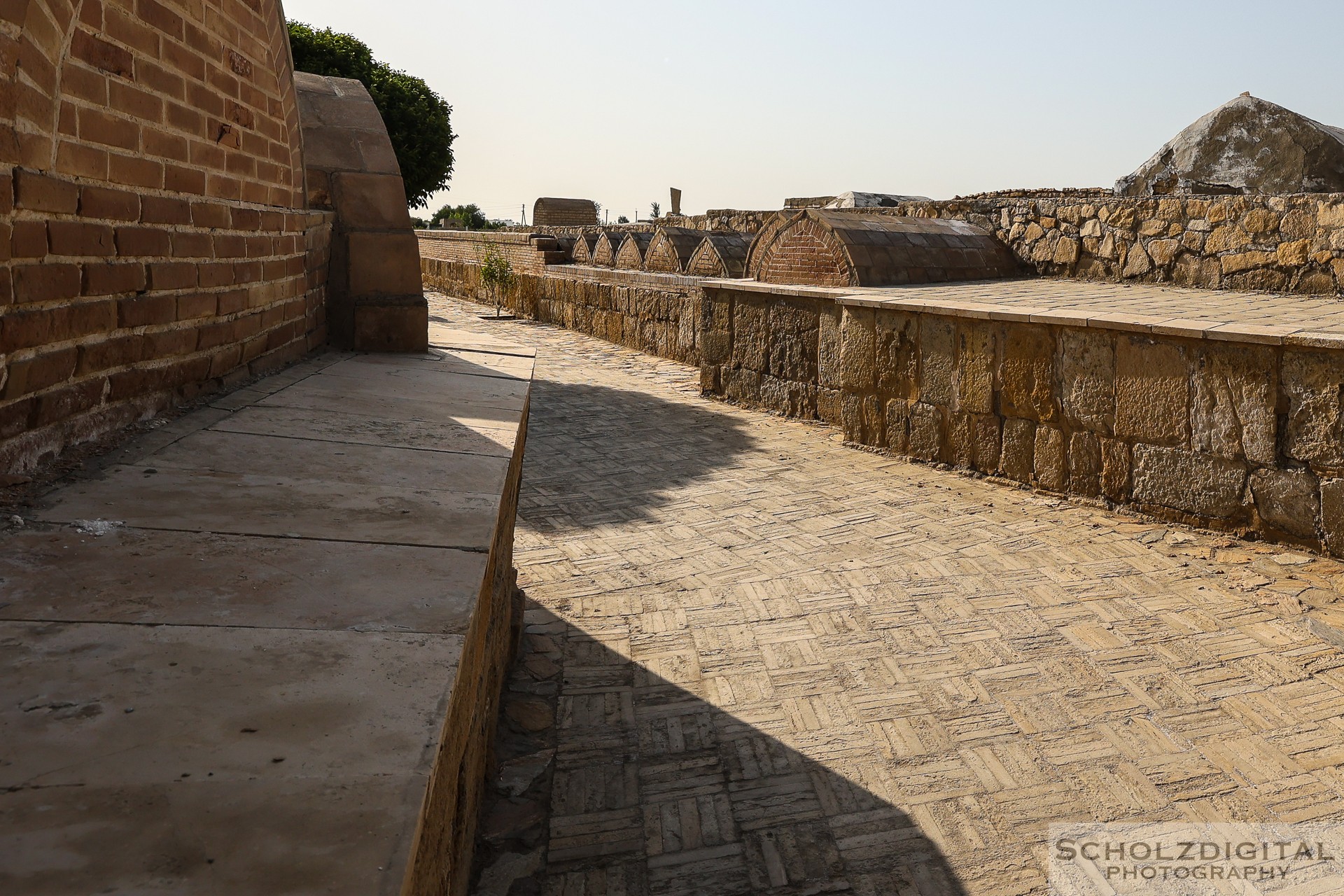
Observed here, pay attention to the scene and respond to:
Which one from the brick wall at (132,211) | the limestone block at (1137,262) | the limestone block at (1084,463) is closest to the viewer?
the brick wall at (132,211)

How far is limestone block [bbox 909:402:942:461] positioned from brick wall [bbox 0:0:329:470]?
431cm

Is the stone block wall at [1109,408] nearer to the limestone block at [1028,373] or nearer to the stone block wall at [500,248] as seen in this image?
the limestone block at [1028,373]

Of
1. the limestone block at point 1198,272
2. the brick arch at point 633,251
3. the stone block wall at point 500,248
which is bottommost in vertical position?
the limestone block at point 1198,272

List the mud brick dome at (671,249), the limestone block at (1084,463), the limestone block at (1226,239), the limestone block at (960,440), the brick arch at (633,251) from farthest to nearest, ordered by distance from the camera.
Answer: the brick arch at (633,251), the mud brick dome at (671,249), the limestone block at (1226,239), the limestone block at (960,440), the limestone block at (1084,463)

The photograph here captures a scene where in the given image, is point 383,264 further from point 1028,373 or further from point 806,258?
point 806,258

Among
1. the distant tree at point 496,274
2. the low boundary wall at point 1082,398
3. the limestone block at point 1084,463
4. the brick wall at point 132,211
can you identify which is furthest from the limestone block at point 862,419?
the distant tree at point 496,274

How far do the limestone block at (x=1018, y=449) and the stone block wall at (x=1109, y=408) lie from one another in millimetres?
10

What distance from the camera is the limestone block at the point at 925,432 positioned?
6547 mm

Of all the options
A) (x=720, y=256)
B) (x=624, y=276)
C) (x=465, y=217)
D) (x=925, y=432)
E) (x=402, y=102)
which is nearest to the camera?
(x=925, y=432)

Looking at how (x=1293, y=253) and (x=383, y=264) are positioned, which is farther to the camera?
(x=1293, y=253)

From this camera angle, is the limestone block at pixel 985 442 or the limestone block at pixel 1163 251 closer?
the limestone block at pixel 985 442

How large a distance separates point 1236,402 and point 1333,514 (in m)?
0.70

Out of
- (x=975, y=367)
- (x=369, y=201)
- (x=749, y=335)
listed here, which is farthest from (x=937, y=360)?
(x=369, y=201)

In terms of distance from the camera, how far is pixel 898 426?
6.85 m
